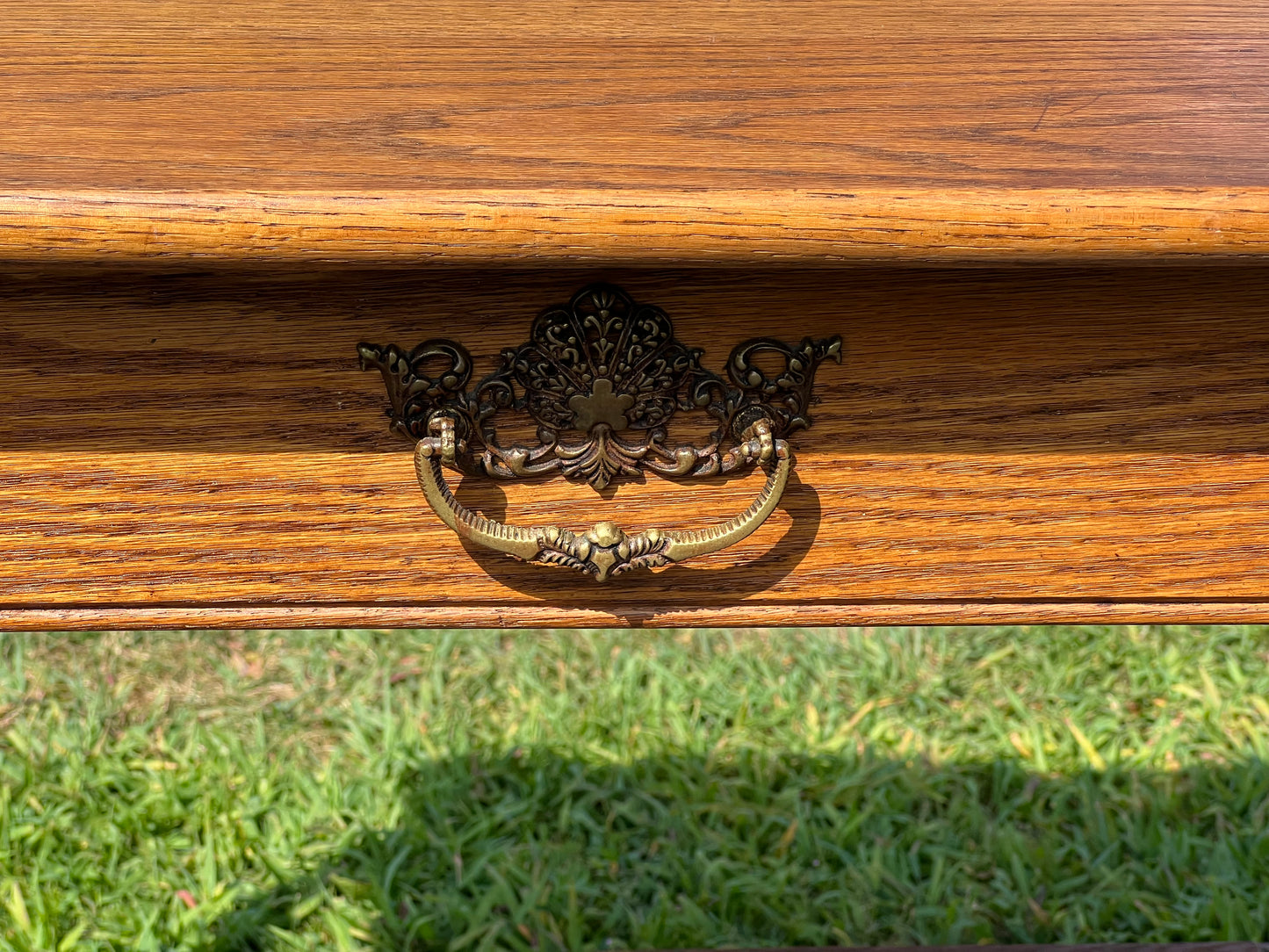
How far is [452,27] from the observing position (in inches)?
36.6

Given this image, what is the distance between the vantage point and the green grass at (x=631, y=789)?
5.49 feet

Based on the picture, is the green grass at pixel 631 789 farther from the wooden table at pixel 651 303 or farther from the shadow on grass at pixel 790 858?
the wooden table at pixel 651 303

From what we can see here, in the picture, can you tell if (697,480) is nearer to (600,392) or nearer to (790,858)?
(600,392)

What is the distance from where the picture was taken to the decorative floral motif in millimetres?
682

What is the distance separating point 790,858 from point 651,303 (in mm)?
1316

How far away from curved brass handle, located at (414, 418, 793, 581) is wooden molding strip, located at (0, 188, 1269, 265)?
0.46ft

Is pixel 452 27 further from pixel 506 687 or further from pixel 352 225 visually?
pixel 506 687

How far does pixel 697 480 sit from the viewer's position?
0.74 meters

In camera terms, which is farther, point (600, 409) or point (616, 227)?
point (600, 409)

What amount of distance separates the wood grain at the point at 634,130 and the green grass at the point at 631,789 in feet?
3.96

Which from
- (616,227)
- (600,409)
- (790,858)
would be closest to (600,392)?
(600,409)

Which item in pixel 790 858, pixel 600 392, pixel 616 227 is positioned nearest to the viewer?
pixel 616 227

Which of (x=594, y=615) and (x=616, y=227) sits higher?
(x=616, y=227)

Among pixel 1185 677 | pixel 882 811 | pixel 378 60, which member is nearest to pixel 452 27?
pixel 378 60
